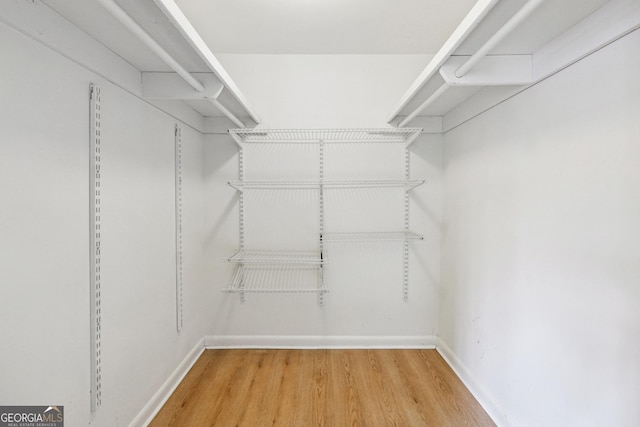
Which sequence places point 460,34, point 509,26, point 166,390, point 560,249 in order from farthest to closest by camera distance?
point 166,390, point 560,249, point 460,34, point 509,26

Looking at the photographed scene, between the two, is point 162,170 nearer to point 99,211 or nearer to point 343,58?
point 99,211

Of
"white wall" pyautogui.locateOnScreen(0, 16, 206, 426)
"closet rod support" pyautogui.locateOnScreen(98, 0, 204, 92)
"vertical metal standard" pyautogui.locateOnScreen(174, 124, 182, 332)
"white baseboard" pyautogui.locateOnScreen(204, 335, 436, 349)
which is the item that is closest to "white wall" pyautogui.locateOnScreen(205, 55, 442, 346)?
"white baseboard" pyautogui.locateOnScreen(204, 335, 436, 349)

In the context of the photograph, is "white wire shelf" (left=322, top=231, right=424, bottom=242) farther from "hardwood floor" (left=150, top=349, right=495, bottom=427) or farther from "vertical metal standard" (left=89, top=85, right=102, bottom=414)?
"vertical metal standard" (left=89, top=85, right=102, bottom=414)

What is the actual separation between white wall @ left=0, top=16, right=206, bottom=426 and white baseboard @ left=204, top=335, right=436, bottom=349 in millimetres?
630

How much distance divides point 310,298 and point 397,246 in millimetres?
794

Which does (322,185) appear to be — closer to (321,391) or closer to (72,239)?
(321,391)

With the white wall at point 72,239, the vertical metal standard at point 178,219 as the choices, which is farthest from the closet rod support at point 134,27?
the vertical metal standard at point 178,219

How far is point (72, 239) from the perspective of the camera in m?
1.07

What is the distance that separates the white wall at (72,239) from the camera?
86cm

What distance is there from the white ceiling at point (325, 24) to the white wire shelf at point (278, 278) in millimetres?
1633

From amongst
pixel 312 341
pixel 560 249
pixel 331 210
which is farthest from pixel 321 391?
pixel 560 249

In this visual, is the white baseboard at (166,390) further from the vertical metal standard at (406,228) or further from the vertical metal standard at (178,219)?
the vertical metal standard at (406,228)

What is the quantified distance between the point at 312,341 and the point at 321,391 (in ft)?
1.76

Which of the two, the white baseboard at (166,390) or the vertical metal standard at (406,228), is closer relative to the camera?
the white baseboard at (166,390)
